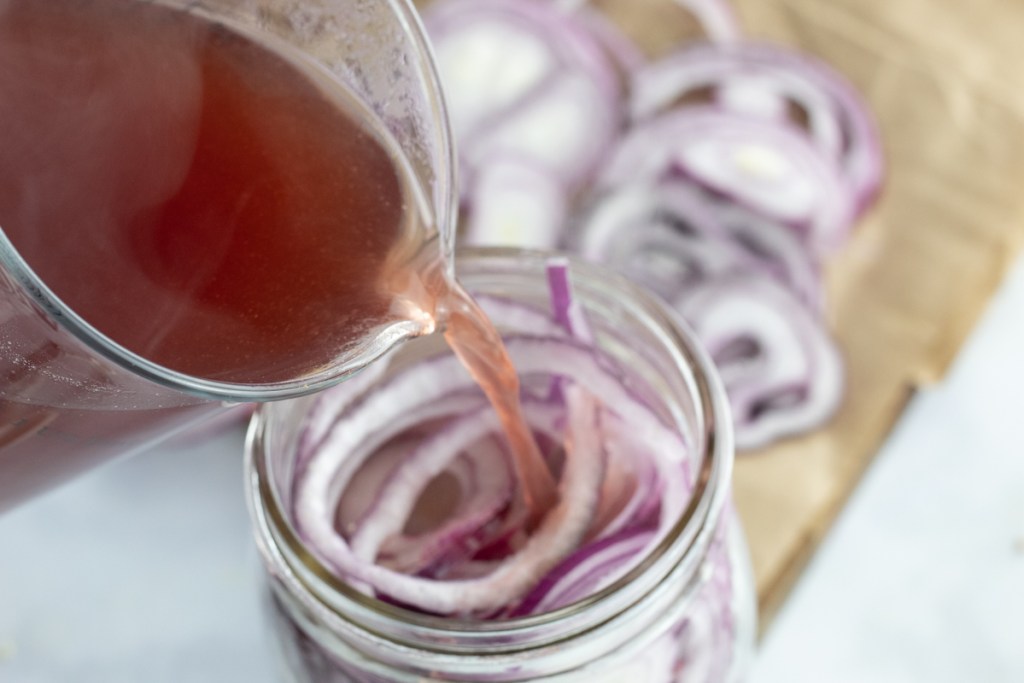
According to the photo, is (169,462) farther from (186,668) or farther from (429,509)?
(429,509)

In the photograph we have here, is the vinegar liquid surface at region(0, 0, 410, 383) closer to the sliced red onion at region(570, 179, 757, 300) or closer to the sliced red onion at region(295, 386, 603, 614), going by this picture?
the sliced red onion at region(295, 386, 603, 614)

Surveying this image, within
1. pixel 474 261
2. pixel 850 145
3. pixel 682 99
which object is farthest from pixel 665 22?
pixel 474 261

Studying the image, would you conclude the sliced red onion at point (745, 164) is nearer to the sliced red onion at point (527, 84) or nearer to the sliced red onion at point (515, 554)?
the sliced red onion at point (527, 84)

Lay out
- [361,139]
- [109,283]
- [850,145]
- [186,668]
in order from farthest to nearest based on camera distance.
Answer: [850,145] < [186,668] < [361,139] < [109,283]

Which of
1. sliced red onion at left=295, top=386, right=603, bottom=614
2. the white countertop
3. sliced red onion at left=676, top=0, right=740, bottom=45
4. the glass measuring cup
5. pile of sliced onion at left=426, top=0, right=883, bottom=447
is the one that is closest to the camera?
the glass measuring cup

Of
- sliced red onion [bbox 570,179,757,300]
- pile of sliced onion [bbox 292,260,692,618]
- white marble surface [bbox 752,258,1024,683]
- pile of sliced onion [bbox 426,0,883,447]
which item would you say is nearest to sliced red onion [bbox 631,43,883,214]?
pile of sliced onion [bbox 426,0,883,447]
